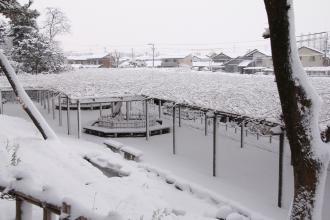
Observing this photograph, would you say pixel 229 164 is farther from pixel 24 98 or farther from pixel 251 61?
pixel 251 61

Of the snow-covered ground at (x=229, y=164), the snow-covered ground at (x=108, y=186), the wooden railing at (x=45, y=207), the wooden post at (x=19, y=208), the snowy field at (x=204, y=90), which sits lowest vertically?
the snow-covered ground at (x=229, y=164)

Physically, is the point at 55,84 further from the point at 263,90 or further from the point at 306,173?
the point at 306,173

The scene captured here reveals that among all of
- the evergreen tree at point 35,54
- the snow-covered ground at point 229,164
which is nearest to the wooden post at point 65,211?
the snow-covered ground at point 229,164

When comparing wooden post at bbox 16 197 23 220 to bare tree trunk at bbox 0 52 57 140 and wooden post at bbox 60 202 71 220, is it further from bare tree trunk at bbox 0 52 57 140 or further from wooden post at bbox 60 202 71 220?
bare tree trunk at bbox 0 52 57 140

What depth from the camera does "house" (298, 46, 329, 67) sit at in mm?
46031

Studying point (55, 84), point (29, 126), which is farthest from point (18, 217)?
point (55, 84)

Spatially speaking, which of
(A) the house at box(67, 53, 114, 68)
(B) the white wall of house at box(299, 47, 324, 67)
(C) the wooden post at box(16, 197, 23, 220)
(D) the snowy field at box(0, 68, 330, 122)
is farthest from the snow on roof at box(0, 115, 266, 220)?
(A) the house at box(67, 53, 114, 68)

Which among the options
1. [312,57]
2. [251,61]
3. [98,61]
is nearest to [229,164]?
[312,57]

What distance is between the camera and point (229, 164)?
55.8ft

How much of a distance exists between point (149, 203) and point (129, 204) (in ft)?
2.89

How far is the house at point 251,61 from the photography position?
2066 inches

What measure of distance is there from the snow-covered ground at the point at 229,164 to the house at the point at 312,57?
960 inches

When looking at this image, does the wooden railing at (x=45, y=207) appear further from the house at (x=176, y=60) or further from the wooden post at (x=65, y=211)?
the house at (x=176, y=60)

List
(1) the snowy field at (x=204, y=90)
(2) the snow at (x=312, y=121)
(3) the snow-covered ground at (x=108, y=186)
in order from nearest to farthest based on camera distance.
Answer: (2) the snow at (x=312, y=121)
(3) the snow-covered ground at (x=108, y=186)
(1) the snowy field at (x=204, y=90)
